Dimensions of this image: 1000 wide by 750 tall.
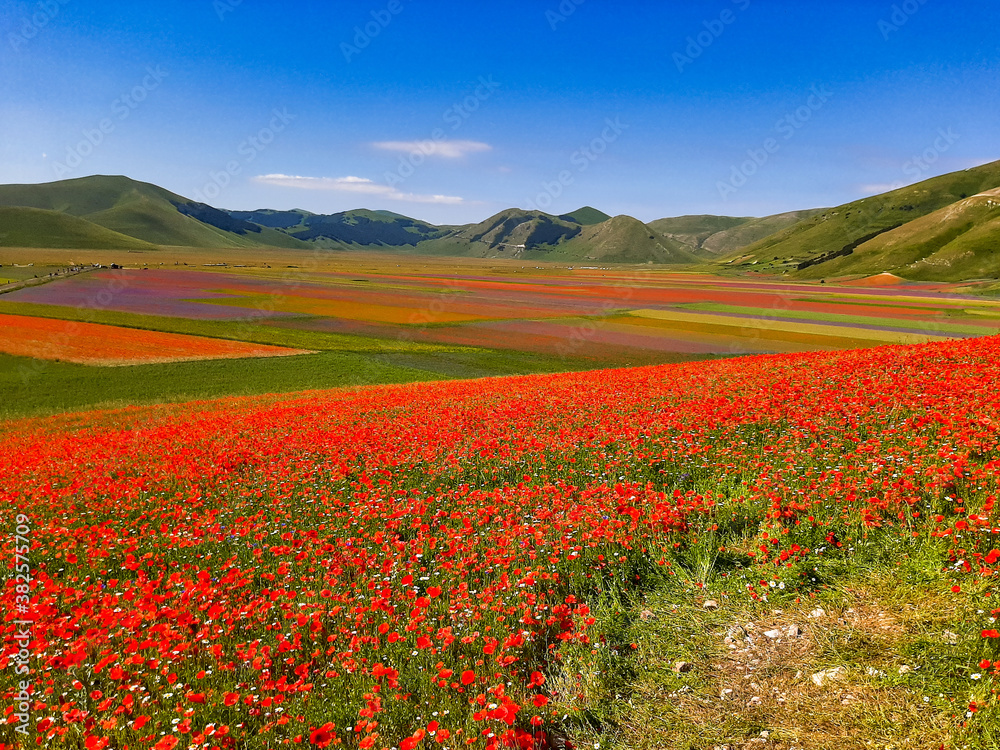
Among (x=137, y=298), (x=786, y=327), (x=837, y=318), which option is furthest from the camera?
(x=137, y=298)

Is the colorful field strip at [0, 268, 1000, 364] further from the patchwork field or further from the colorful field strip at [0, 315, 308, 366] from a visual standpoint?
the colorful field strip at [0, 315, 308, 366]

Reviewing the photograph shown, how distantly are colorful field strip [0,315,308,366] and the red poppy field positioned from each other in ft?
121

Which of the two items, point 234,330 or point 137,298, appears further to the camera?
point 137,298

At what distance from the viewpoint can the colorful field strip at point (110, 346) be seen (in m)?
48.6

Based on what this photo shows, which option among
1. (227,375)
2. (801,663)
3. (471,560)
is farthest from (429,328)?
(801,663)

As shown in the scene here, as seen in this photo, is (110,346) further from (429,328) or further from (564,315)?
(564,315)

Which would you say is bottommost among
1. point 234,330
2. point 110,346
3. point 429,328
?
point 110,346

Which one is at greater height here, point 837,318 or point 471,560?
point 837,318

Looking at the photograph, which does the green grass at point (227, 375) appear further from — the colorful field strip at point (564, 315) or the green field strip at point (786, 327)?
the green field strip at point (786, 327)

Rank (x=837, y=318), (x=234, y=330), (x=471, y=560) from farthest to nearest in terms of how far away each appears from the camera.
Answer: (x=837, y=318) → (x=234, y=330) → (x=471, y=560)

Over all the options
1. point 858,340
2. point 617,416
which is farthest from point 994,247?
point 617,416

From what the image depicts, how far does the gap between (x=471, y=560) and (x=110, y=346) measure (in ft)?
189

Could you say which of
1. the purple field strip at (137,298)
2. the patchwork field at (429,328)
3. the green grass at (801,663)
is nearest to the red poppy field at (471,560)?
the green grass at (801,663)

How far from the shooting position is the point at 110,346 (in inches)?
2096
